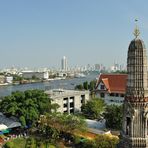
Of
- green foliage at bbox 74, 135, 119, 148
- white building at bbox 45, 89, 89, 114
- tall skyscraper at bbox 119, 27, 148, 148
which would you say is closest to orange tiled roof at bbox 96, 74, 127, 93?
white building at bbox 45, 89, 89, 114

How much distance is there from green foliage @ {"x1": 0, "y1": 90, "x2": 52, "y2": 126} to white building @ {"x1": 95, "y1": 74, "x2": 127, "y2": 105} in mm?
13300

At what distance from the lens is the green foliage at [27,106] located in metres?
40.0

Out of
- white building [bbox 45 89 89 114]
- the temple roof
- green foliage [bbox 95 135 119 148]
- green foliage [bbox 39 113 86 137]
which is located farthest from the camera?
white building [bbox 45 89 89 114]

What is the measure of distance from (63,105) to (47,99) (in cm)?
982

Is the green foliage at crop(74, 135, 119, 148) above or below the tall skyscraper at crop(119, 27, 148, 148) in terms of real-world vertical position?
below

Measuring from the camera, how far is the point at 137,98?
13648mm

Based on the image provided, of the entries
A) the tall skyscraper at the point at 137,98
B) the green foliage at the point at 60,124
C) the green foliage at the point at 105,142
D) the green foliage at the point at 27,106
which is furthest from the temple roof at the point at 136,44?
the green foliage at the point at 27,106

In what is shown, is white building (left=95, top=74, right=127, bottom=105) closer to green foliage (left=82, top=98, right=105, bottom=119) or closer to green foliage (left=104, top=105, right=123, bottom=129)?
green foliage (left=82, top=98, right=105, bottom=119)

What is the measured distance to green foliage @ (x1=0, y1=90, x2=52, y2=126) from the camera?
40.0 meters

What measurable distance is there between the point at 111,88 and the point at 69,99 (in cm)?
779

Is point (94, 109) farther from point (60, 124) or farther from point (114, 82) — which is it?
point (60, 124)

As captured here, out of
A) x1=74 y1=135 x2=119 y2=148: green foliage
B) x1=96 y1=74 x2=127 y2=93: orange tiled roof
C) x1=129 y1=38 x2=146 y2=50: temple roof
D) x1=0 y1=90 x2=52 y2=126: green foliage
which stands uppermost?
x1=129 y1=38 x2=146 y2=50: temple roof

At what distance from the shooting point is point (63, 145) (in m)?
35.3

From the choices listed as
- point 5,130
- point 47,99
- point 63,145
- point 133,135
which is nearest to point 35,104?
point 47,99
